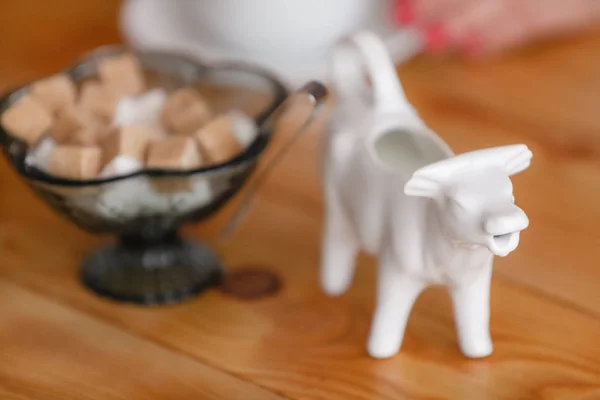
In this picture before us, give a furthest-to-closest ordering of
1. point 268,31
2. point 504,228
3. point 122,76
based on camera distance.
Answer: point 268,31 → point 122,76 → point 504,228

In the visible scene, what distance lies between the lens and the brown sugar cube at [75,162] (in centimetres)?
54

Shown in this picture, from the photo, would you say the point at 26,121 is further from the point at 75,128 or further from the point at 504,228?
the point at 504,228

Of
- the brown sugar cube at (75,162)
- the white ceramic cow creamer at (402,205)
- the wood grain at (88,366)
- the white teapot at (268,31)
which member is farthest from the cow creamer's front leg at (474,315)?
the white teapot at (268,31)

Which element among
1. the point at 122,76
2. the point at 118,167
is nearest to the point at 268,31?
the point at 122,76

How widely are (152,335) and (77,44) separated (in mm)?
474

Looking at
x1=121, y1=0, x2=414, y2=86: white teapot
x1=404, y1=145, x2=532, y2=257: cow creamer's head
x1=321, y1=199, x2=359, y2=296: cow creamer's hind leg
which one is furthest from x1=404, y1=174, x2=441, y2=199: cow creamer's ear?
x1=121, y1=0, x2=414, y2=86: white teapot

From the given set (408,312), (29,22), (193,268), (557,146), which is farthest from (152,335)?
(29,22)

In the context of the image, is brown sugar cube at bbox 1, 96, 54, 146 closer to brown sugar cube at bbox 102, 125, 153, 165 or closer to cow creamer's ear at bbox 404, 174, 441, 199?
brown sugar cube at bbox 102, 125, 153, 165

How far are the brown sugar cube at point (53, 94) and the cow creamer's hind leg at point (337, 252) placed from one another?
197mm

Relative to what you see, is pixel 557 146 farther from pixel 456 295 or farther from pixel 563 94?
pixel 456 295

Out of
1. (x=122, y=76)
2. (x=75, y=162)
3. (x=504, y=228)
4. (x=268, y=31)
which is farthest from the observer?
(x=268, y=31)

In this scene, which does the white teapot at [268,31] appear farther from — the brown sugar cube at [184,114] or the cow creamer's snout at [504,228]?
the cow creamer's snout at [504,228]

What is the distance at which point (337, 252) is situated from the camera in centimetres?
59

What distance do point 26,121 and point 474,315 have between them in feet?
1.02
